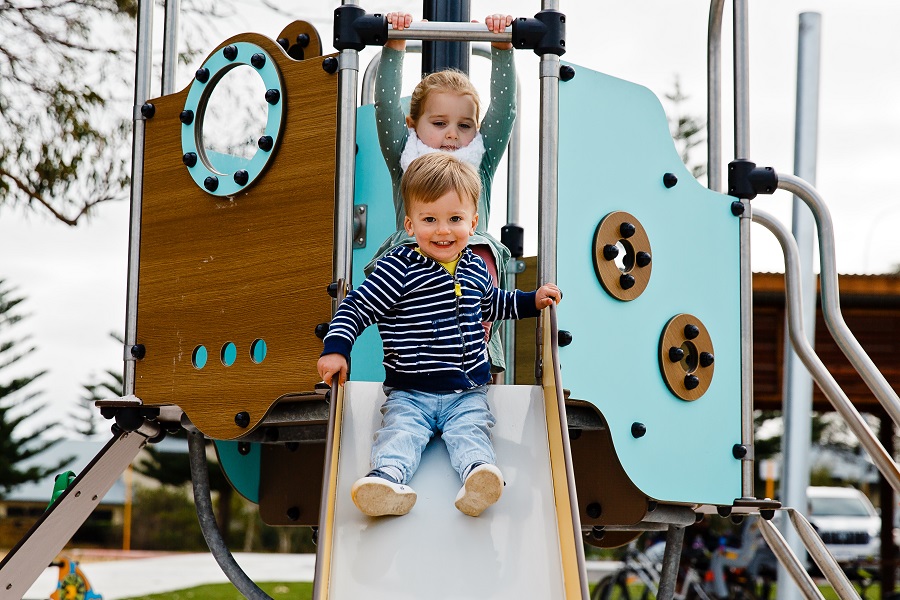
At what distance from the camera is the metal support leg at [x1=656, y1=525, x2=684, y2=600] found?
→ 15.9ft

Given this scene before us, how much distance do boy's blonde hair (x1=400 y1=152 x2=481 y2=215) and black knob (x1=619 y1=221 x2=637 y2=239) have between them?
93 cm

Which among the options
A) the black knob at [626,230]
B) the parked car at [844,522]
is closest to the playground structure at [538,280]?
the black knob at [626,230]

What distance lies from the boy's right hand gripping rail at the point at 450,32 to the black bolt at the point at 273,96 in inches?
15.5

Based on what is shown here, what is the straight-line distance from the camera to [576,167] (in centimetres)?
389

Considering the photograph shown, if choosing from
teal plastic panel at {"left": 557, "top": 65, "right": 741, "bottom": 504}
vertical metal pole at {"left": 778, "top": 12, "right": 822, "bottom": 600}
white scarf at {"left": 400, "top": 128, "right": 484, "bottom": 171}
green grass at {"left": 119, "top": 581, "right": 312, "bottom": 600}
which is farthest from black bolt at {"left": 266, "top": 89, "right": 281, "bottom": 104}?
green grass at {"left": 119, "top": 581, "right": 312, "bottom": 600}

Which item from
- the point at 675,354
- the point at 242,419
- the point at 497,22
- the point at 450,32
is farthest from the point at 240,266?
the point at 675,354

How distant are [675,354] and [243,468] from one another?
82.3 inches

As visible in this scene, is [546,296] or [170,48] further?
[170,48]

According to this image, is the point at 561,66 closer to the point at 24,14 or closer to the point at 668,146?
the point at 668,146

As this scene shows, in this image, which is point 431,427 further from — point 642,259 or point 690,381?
point 690,381

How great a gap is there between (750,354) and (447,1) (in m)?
1.89

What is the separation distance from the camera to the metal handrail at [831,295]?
439cm

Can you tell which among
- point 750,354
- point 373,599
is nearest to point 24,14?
point 750,354

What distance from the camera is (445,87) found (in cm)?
381
